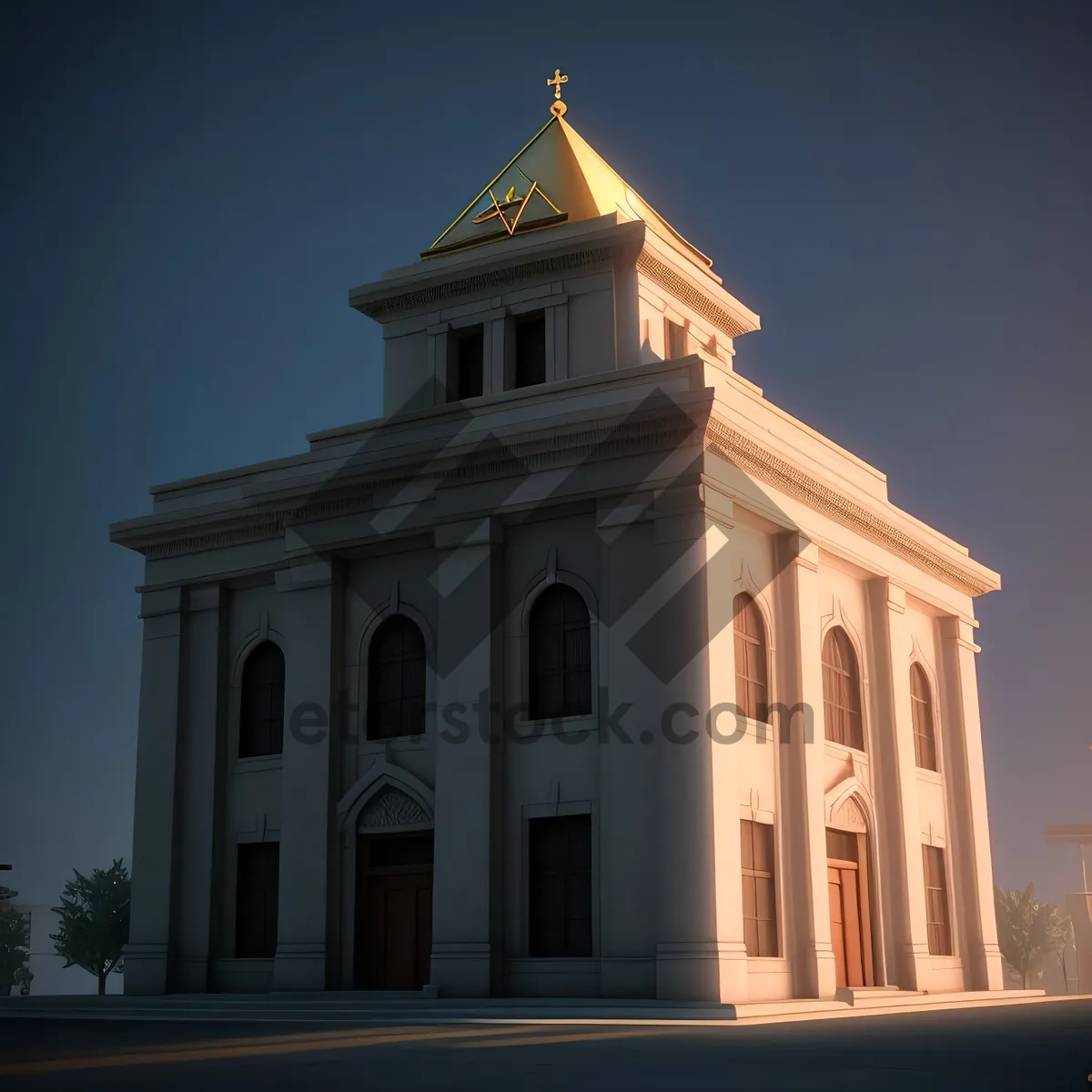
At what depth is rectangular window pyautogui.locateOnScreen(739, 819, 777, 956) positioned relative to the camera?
22.3m

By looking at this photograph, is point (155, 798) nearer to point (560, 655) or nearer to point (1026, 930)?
point (560, 655)

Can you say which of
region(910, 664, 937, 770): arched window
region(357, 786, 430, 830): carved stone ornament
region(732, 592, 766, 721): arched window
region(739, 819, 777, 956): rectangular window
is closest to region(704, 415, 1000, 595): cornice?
region(732, 592, 766, 721): arched window

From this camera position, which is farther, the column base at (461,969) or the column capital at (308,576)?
the column capital at (308,576)

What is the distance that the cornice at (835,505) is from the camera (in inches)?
886

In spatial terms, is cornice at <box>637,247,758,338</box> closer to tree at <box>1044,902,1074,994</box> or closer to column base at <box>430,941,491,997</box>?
column base at <box>430,941,491,997</box>

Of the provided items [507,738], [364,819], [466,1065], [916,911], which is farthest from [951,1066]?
[916,911]

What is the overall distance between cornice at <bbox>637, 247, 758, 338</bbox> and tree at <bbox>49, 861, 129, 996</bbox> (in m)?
35.4

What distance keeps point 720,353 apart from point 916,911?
39.3ft

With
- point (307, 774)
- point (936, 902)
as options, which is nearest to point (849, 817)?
point (936, 902)

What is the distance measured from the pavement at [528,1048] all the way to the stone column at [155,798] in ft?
13.9

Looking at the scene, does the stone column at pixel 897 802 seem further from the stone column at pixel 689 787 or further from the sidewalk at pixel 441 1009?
the stone column at pixel 689 787

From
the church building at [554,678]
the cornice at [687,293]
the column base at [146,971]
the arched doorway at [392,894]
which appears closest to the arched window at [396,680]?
the church building at [554,678]

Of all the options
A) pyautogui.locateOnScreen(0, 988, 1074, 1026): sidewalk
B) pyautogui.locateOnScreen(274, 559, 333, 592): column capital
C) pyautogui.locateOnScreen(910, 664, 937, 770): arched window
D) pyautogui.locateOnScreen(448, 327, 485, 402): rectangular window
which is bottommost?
pyautogui.locateOnScreen(0, 988, 1074, 1026): sidewalk

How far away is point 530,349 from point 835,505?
6539 millimetres
